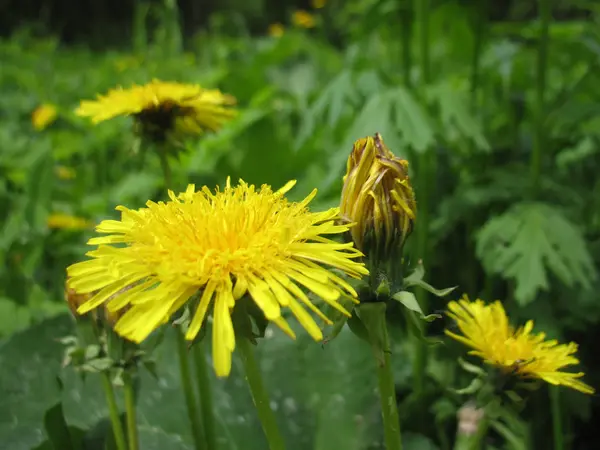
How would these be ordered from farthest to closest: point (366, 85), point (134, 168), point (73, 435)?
point (134, 168), point (366, 85), point (73, 435)

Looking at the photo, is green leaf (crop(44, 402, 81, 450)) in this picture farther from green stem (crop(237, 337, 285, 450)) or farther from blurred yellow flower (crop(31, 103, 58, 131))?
blurred yellow flower (crop(31, 103, 58, 131))

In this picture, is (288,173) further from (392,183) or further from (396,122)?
(392,183)

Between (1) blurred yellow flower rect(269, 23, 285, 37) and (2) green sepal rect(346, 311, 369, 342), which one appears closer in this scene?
(2) green sepal rect(346, 311, 369, 342)

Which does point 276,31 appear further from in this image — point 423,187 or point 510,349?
point 510,349

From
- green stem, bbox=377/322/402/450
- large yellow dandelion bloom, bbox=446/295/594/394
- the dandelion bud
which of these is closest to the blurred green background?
large yellow dandelion bloom, bbox=446/295/594/394

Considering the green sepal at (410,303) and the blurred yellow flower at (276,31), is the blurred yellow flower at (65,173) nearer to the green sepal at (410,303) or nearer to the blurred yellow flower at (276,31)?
the blurred yellow flower at (276,31)

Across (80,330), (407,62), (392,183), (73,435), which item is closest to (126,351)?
(80,330)
